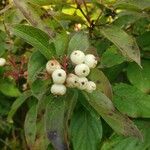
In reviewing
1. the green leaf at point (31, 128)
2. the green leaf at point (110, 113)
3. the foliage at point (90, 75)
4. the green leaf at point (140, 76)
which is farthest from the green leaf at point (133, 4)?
the green leaf at point (31, 128)

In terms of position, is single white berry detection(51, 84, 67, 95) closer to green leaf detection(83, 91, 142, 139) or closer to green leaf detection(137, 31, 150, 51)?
green leaf detection(83, 91, 142, 139)

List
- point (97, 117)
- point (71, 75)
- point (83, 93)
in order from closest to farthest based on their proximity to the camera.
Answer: point (71, 75) < point (83, 93) < point (97, 117)

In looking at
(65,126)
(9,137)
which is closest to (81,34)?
(65,126)

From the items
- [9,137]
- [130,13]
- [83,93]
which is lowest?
[9,137]

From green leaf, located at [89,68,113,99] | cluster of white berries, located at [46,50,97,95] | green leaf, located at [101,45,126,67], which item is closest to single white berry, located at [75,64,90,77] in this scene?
cluster of white berries, located at [46,50,97,95]

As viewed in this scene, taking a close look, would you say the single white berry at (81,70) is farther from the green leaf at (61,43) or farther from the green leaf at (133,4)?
the green leaf at (133,4)

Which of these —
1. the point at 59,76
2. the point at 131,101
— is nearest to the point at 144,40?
the point at 131,101

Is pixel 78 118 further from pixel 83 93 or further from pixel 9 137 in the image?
pixel 9 137
